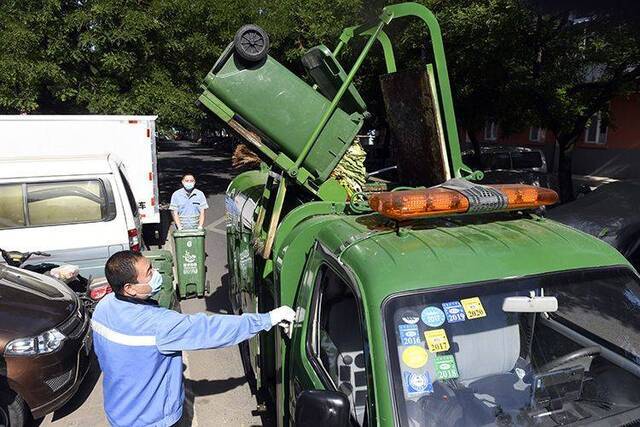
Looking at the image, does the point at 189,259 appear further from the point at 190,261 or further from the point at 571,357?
the point at 571,357

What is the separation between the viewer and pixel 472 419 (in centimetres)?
207

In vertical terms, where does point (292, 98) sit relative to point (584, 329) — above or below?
Answer: above

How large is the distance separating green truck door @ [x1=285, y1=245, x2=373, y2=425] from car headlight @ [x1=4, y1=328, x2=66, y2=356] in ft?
8.03

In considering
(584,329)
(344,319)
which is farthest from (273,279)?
(584,329)

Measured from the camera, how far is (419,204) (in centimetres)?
235

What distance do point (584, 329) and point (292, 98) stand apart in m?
2.47

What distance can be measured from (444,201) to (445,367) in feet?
2.53

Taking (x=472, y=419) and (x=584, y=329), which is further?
(x=584, y=329)

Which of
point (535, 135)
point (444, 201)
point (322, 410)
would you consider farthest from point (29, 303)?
point (535, 135)

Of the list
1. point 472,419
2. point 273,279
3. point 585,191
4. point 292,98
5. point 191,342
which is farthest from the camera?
point 585,191

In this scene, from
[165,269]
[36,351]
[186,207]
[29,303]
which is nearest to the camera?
[36,351]

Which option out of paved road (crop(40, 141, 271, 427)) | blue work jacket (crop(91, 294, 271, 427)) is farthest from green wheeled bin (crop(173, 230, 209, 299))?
blue work jacket (crop(91, 294, 271, 427))

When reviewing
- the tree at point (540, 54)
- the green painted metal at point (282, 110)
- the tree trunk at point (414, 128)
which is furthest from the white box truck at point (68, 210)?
the tree at point (540, 54)

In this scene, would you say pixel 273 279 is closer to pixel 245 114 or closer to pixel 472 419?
pixel 245 114
